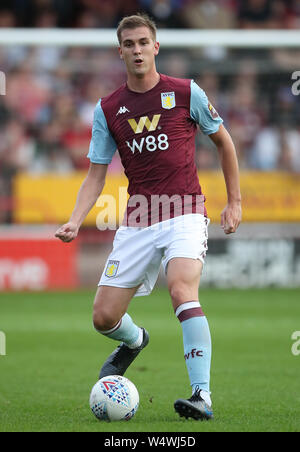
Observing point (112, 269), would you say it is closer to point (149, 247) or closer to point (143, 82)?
point (149, 247)

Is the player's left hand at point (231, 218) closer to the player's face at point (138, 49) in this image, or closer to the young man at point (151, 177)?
the young man at point (151, 177)

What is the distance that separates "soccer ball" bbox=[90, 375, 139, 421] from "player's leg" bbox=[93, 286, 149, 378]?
0.48 meters

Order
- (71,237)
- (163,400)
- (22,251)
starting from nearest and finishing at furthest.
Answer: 1. (71,237)
2. (163,400)
3. (22,251)

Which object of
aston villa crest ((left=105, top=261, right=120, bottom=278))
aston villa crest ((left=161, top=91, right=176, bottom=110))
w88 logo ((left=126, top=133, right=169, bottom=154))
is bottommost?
aston villa crest ((left=105, top=261, right=120, bottom=278))

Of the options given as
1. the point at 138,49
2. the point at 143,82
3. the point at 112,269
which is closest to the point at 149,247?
the point at 112,269

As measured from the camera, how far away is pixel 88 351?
8781mm

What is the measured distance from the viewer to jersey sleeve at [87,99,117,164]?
19.4 feet

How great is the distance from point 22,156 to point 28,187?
1.93 feet

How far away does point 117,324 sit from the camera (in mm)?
5746

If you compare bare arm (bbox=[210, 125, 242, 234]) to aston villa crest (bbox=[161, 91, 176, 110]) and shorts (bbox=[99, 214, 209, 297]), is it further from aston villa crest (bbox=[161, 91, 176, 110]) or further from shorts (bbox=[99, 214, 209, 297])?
aston villa crest (bbox=[161, 91, 176, 110])

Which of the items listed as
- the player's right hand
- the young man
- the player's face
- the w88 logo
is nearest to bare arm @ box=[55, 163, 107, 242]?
the young man

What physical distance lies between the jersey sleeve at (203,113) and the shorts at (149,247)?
583 mm

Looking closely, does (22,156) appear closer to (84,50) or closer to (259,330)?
(84,50)

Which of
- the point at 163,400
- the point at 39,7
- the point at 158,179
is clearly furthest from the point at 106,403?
the point at 39,7
